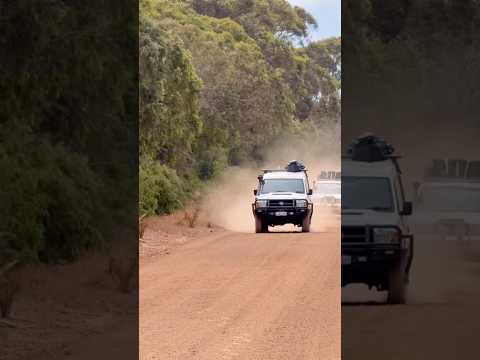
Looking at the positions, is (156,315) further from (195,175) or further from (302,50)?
(302,50)

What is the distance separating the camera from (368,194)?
15227mm

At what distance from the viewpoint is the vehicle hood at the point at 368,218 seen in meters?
14.5

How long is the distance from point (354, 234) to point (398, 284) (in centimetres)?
120

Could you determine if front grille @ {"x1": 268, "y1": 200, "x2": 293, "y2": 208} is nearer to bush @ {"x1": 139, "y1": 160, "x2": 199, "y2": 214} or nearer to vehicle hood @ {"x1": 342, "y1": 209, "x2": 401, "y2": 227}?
bush @ {"x1": 139, "y1": 160, "x2": 199, "y2": 214}

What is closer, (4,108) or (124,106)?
(4,108)

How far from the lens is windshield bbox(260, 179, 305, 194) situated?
32.2 metres

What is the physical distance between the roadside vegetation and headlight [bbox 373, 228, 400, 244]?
16537mm

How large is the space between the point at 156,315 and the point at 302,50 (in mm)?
88403

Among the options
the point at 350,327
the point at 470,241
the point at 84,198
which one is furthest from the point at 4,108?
the point at 470,241

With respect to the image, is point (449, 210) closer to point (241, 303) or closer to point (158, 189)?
point (241, 303)

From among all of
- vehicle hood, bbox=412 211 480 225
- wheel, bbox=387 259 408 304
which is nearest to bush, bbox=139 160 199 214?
vehicle hood, bbox=412 211 480 225

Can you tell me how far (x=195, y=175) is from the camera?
4059cm

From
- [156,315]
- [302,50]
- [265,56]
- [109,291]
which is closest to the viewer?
[156,315]

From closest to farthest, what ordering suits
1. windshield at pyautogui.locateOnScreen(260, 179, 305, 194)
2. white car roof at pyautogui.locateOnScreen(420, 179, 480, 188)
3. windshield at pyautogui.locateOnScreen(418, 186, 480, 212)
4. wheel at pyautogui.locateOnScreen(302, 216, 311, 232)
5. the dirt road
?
the dirt road
windshield at pyautogui.locateOnScreen(418, 186, 480, 212)
white car roof at pyautogui.locateOnScreen(420, 179, 480, 188)
windshield at pyautogui.locateOnScreen(260, 179, 305, 194)
wheel at pyautogui.locateOnScreen(302, 216, 311, 232)
